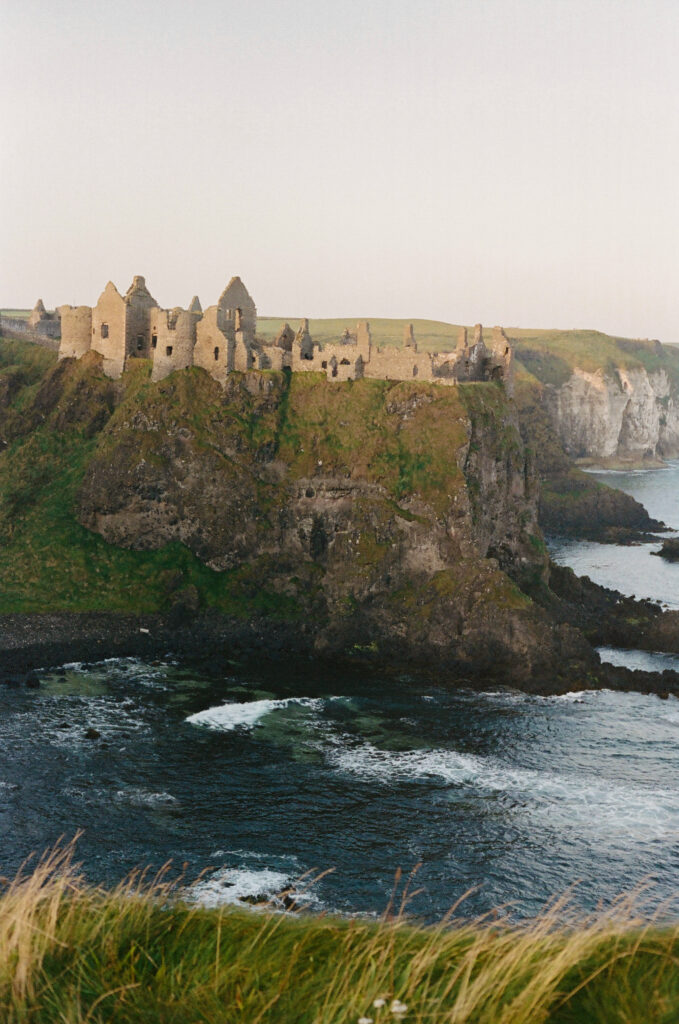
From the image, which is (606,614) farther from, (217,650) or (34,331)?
(34,331)

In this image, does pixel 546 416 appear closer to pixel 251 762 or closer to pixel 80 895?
pixel 251 762

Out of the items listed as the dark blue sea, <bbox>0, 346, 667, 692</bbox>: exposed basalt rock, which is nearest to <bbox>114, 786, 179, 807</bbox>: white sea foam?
the dark blue sea

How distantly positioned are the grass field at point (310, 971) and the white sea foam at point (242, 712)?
45.1 meters

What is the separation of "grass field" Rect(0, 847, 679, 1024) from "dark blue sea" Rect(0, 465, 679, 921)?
76.3 ft

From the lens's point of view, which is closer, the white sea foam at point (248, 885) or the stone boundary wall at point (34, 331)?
the white sea foam at point (248, 885)

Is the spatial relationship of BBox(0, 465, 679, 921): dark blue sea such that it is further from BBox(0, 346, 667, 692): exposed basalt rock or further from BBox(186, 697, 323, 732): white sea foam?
BBox(0, 346, 667, 692): exposed basalt rock

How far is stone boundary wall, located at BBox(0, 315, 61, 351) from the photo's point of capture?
109062mm

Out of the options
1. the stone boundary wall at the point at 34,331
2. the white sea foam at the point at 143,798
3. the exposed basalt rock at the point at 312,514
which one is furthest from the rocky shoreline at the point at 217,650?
the stone boundary wall at the point at 34,331

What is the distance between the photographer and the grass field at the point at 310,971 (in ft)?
26.5

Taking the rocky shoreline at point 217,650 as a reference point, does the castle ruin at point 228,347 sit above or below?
above

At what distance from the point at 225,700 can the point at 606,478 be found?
149 m

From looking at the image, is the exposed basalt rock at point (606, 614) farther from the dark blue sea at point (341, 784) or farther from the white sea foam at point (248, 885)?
the white sea foam at point (248, 885)

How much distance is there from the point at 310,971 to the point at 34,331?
11806 centimetres

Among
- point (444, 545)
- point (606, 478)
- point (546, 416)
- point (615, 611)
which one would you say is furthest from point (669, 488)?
point (444, 545)
